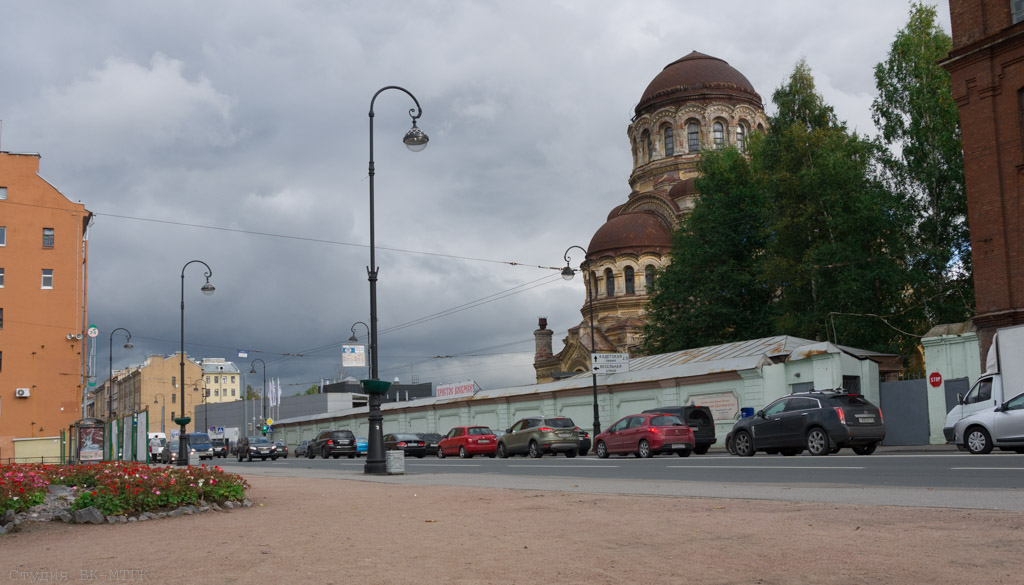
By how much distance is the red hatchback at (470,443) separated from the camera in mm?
37031

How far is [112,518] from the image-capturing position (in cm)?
1074

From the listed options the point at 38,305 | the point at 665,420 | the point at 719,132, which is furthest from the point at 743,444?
the point at 719,132

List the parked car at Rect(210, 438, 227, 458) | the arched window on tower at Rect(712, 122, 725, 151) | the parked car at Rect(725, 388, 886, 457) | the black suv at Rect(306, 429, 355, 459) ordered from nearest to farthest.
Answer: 1. the parked car at Rect(725, 388, 886, 457)
2. the black suv at Rect(306, 429, 355, 459)
3. the parked car at Rect(210, 438, 227, 458)
4. the arched window on tower at Rect(712, 122, 725, 151)

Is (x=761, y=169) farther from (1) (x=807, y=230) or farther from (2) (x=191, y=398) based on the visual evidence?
(2) (x=191, y=398)

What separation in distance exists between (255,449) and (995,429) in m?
39.6

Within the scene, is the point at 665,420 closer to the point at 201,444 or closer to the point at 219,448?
the point at 201,444

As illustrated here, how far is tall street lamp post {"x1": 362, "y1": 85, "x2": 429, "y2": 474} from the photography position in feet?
67.9

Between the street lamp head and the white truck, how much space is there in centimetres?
1478

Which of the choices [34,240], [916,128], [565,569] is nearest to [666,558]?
[565,569]

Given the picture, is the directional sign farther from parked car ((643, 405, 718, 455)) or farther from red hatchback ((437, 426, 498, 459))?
parked car ((643, 405, 718, 455))

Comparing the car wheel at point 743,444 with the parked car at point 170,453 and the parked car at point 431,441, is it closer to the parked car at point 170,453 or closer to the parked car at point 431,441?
the parked car at point 431,441

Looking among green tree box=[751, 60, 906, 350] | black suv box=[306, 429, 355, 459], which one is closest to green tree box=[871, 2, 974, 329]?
green tree box=[751, 60, 906, 350]

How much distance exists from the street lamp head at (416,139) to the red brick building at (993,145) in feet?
57.5

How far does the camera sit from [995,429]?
19.4 metres
